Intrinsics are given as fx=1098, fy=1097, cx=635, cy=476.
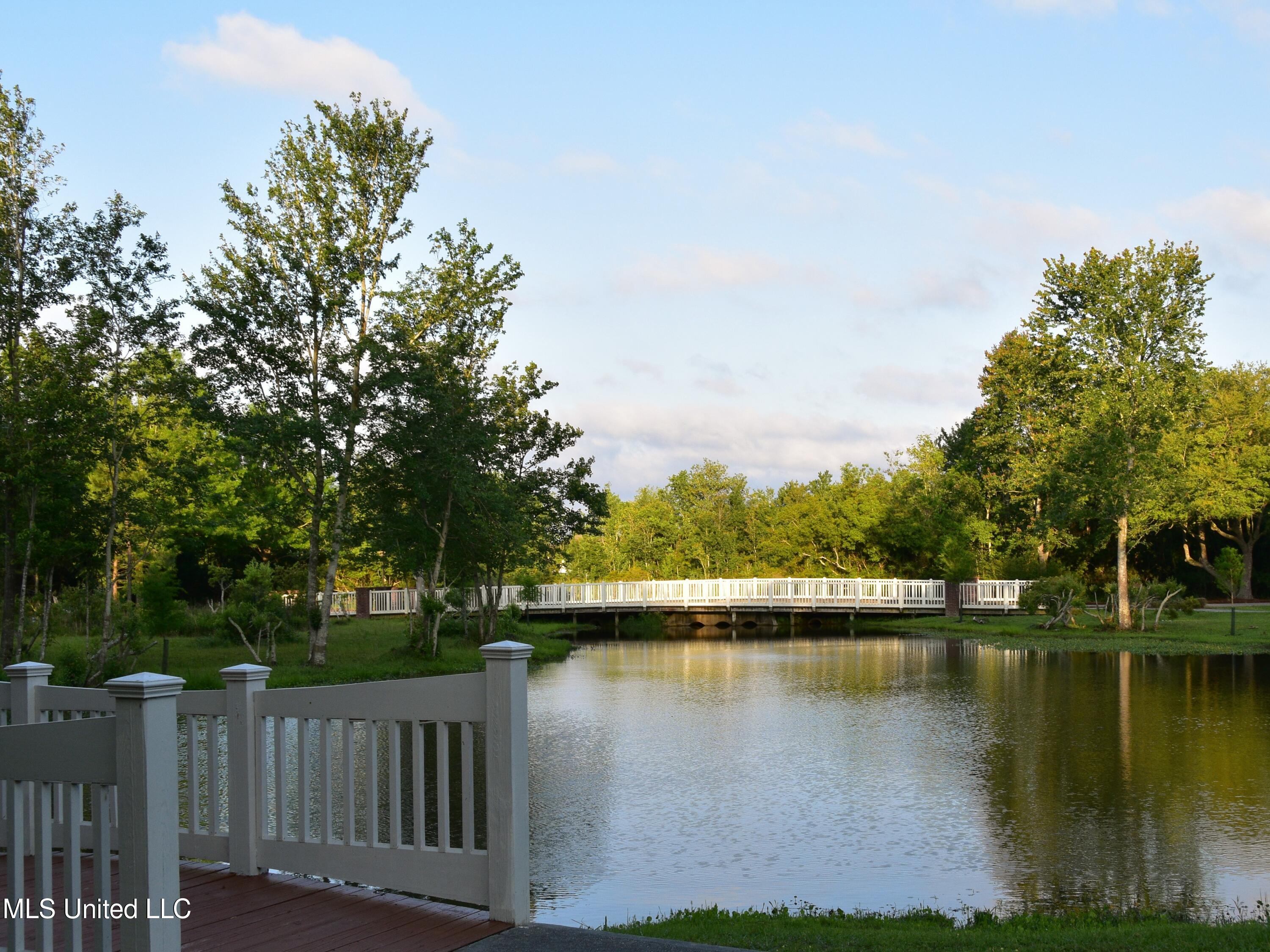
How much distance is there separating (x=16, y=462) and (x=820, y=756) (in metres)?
11.0

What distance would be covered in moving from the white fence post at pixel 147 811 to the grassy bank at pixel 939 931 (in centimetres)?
242

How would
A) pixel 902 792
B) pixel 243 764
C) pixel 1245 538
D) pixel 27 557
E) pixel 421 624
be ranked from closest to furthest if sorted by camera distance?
pixel 243 764
pixel 902 792
pixel 27 557
pixel 421 624
pixel 1245 538

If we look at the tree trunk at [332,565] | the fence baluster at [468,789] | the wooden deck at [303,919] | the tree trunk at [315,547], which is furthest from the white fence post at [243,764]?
the tree trunk at [315,547]

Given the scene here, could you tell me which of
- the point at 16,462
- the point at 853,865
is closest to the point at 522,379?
the point at 16,462

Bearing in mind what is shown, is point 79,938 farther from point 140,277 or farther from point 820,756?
point 140,277

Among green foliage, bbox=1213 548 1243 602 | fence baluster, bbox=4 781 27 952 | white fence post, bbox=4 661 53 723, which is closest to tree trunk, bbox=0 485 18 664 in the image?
white fence post, bbox=4 661 53 723

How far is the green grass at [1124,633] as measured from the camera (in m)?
24.0

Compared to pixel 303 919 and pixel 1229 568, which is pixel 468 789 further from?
pixel 1229 568

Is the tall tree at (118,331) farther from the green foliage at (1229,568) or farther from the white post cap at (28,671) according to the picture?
the green foliage at (1229,568)

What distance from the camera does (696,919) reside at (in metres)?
5.51

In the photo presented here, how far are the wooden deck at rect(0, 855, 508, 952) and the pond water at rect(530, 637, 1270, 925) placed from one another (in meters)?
1.70

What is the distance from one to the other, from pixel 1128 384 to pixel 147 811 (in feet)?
100

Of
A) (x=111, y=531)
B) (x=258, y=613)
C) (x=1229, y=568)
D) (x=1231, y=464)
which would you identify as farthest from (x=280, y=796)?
(x=1231, y=464)

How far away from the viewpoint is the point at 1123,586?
93.3ft
